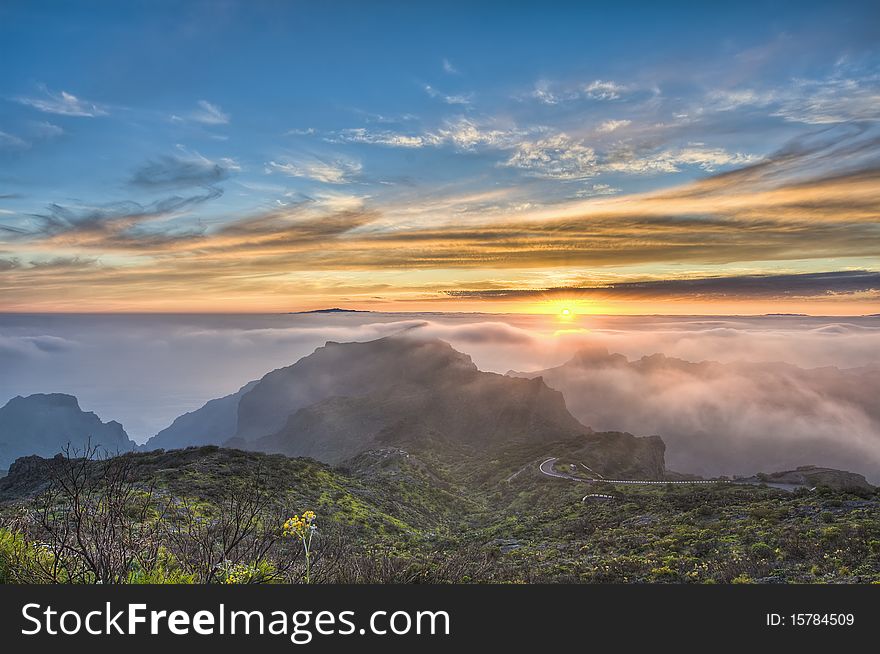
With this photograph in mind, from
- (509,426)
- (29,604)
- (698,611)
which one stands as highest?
(29,604)

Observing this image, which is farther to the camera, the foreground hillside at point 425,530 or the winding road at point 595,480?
the winding road at point 595,480

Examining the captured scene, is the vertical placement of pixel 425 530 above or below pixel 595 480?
above

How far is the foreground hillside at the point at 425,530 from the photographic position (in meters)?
8.34

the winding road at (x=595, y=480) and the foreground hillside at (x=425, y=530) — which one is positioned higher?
the foreground hillside at (x=425, y=530)

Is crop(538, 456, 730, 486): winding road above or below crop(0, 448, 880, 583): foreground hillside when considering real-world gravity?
below

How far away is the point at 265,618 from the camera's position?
5.80 m

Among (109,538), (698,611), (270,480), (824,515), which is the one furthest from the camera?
(270,480)

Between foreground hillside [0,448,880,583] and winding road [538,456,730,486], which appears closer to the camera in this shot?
foreground hillside [0,448,880,583]

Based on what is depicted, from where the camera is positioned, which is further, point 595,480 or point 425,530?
point 595,480

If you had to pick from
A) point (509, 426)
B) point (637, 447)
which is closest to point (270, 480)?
point (637, 447)

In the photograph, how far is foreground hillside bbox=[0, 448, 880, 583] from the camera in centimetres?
834

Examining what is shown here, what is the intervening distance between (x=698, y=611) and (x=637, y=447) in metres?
111

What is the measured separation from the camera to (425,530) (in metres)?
46.5

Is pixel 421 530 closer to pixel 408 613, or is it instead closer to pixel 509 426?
pixel 408 613
